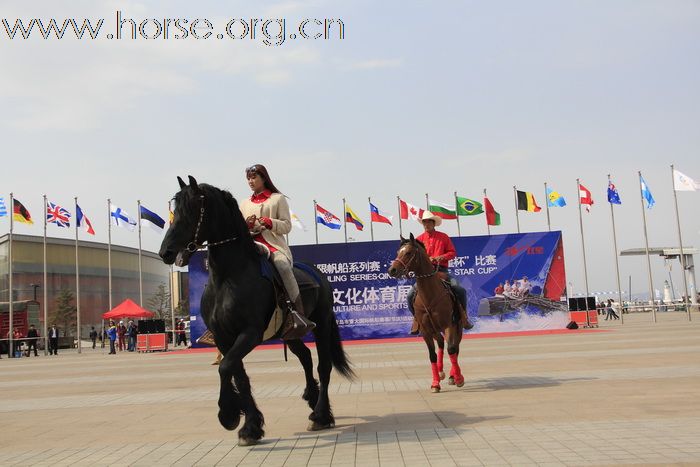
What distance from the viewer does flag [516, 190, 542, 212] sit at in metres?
39.3

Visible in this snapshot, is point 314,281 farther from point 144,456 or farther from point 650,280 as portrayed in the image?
point 650,280

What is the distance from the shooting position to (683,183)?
36500 mm

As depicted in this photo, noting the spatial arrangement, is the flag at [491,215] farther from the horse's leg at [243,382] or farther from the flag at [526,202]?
the horse's leg at [243,382]

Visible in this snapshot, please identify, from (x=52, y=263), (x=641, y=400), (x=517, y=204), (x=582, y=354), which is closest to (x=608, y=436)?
(x=641, y=400)

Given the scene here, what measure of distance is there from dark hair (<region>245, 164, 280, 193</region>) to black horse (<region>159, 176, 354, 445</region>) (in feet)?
2.87

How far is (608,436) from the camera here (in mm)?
6070

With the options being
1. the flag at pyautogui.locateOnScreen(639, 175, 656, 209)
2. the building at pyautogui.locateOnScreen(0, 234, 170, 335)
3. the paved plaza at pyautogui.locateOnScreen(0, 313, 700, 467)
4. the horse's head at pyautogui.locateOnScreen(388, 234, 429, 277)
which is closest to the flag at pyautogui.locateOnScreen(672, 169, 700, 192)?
the flag at pyautogui.locateOnScreen(639, 175, 656, 209)

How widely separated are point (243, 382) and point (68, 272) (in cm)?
8772

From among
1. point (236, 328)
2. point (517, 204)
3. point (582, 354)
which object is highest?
point (517, 204)

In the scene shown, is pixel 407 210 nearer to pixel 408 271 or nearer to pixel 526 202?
pixel 526 202

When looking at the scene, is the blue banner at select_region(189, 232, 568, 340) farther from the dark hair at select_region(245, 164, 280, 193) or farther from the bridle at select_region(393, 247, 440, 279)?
the dark hair at select_region(245, 164, 280, 193)

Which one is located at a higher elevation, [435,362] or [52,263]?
[52,263]

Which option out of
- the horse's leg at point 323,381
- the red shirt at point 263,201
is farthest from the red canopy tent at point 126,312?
the red shirt at point 263,201

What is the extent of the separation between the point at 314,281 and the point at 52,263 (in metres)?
85.9
